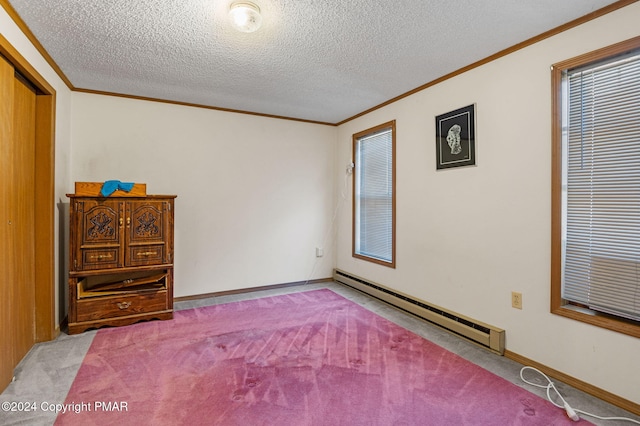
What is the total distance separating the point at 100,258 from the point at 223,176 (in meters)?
1.60

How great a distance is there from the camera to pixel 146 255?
307 cm

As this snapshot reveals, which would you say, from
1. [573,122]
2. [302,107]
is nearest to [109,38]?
[302,107]

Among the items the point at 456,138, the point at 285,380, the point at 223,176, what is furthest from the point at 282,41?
the point at 285,380

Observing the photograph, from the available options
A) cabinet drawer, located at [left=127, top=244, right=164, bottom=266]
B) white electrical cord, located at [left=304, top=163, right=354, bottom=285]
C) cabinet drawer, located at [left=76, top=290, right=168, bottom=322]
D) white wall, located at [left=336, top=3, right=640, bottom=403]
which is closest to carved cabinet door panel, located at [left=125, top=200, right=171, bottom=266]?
cabinet drawer, located at [left=127, top=244, right=164, bottom=266]

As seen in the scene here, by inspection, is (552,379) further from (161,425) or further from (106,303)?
(106,303)

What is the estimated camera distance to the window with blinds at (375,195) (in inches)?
147

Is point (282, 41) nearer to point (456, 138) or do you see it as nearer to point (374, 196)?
point (456, 138)

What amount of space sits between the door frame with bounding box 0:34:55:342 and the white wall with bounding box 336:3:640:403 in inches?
130

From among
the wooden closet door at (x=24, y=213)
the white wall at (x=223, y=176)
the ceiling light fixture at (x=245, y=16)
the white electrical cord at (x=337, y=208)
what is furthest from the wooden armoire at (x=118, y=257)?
the white electrical cord at (x=337, y=208)

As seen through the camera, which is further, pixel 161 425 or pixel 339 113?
pixel 339 113

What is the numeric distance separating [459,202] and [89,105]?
3.89 metres

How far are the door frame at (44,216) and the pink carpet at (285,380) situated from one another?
1.43 feet

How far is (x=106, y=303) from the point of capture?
291 cm

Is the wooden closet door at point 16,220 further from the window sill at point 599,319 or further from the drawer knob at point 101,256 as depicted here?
the window sill at point 599,319
